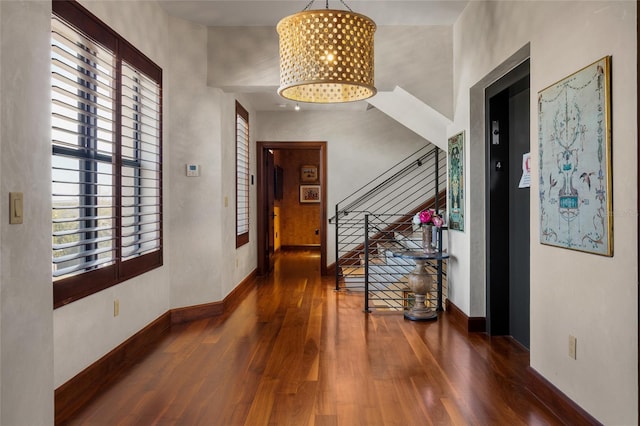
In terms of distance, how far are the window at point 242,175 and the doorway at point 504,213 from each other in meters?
3.14

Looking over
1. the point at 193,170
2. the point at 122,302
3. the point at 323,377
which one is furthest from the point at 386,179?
the point at 122,302

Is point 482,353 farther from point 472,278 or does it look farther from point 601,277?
point 601,277

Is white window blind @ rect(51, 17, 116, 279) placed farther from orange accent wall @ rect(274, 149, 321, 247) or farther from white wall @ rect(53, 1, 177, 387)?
orange accent wall @ rect(274, 149, 321, 247)

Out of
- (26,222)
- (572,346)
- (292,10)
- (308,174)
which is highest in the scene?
(292,10)

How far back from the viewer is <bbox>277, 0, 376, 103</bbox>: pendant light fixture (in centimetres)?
220

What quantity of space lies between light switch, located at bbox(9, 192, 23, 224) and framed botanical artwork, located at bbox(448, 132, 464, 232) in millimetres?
3616

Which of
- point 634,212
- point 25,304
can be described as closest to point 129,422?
point 25,304

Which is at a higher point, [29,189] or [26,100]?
[26,100]

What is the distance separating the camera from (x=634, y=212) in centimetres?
193

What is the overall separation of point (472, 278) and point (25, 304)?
348 centimetres

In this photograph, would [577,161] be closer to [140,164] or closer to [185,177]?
[140,164]

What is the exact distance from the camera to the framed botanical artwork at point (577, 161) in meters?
2.12

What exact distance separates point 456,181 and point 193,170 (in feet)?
8.52

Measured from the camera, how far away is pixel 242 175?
6.52 metres
